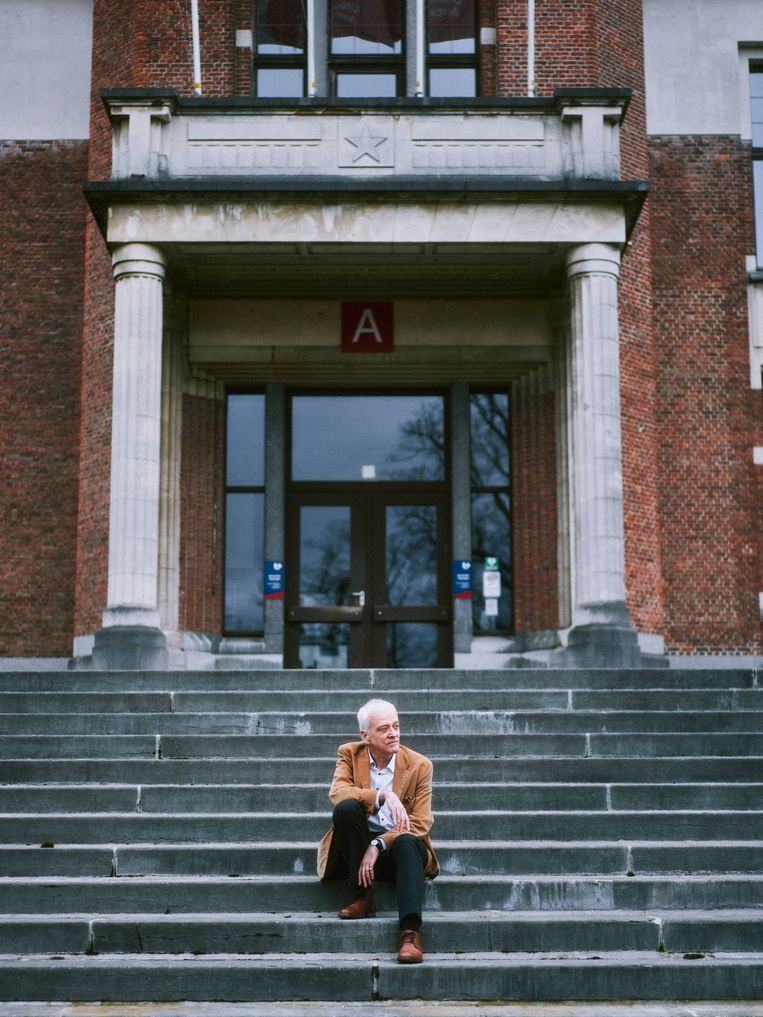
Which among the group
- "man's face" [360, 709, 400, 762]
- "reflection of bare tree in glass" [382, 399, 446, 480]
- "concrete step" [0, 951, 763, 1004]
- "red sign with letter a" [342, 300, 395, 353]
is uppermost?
"red sign with letter a" [342, 300, 395, 353]

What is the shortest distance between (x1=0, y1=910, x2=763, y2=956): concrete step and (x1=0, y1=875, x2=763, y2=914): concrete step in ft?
0.96

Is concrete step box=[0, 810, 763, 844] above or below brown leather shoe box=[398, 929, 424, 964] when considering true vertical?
above

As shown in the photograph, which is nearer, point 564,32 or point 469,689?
point 469,689

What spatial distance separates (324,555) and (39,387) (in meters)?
4.44

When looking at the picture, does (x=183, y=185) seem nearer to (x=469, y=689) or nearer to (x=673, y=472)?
(x=469, y=689)

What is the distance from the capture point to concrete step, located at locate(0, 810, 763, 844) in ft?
27.0

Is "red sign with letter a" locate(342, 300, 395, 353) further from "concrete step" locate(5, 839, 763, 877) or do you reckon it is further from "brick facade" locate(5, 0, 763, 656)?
"concrete step" locate(5, 839, 763, 877)

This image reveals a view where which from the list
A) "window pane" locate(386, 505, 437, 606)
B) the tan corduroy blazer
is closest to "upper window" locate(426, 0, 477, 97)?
"window pane" locate(386, 505, 437, 606)

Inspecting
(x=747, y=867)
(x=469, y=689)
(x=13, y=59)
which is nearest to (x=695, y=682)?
(x=469, y=689)

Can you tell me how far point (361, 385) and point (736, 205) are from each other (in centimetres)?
558

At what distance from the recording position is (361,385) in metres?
16.6

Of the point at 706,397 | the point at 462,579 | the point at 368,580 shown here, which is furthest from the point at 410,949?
the point at 706,397

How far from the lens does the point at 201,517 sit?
52.3 feet

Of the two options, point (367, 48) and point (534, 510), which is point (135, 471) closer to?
point (534, 510)
